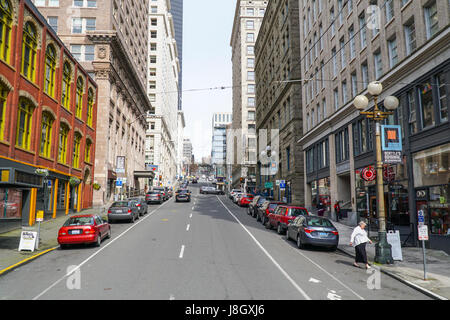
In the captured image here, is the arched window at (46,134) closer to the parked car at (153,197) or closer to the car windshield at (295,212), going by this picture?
the parked car at (153,197)

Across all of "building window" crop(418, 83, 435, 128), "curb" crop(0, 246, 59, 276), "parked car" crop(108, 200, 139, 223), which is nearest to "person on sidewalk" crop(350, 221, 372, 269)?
"building window" crop(418, 83, 435, 128)

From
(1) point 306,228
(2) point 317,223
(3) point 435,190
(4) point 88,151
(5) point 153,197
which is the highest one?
(4) point 88,151

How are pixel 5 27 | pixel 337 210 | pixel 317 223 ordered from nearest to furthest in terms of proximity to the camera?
pixel 317 223 < pixel 5 27 < pixel 337 210

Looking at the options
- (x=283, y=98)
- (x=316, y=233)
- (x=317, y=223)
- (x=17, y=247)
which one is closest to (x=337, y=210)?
(x=317, y=223)

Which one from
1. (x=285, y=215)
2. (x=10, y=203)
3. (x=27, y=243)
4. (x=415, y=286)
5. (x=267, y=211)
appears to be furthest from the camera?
(x=267, y=211)

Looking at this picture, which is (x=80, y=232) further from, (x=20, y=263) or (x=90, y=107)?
(x=90, y=107)

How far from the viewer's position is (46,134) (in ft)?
84.4

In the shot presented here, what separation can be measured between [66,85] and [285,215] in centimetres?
2164

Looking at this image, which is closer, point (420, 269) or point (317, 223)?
point (420, 269)

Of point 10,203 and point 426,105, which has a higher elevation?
point 426,105

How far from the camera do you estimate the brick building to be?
19.6 metres

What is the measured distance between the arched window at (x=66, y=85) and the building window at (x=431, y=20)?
25.8 meters

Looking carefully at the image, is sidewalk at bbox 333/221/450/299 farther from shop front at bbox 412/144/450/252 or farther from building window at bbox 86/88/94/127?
building window at bbox 86/88/94/127

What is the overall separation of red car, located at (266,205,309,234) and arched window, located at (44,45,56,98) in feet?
61.0
